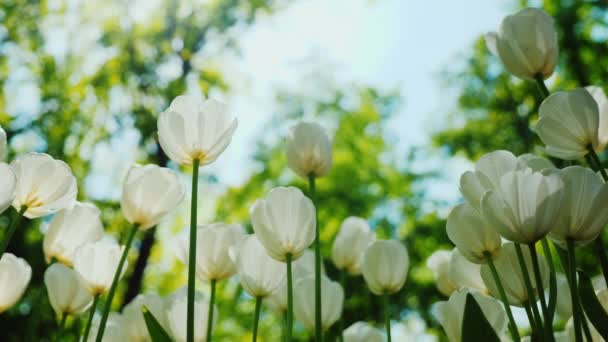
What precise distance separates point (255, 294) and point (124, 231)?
5972 millimetres

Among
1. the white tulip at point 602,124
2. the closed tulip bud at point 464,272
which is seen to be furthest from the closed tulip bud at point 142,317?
the white tulip at point 602,124

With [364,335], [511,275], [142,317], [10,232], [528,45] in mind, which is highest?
[528,45]

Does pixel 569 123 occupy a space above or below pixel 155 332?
above

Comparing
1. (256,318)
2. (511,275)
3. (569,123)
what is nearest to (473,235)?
(511,275)

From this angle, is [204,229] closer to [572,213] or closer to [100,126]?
[572,213]

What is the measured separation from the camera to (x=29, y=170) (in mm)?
694

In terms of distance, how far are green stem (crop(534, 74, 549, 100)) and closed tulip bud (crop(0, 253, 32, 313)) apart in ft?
2.55

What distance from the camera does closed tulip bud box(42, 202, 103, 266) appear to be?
2.64 ft

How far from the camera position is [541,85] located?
78cm

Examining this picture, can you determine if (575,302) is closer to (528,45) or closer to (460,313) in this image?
(460,313)

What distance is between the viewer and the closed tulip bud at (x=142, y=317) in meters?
0.79

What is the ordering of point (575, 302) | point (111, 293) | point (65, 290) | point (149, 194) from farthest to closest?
point (65, 290) → point (149, 194) → point (111, 293) → point (575, 302)

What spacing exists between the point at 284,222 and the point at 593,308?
1.27 ft

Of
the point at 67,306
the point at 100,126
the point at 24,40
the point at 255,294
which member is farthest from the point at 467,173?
the point at 24,40
